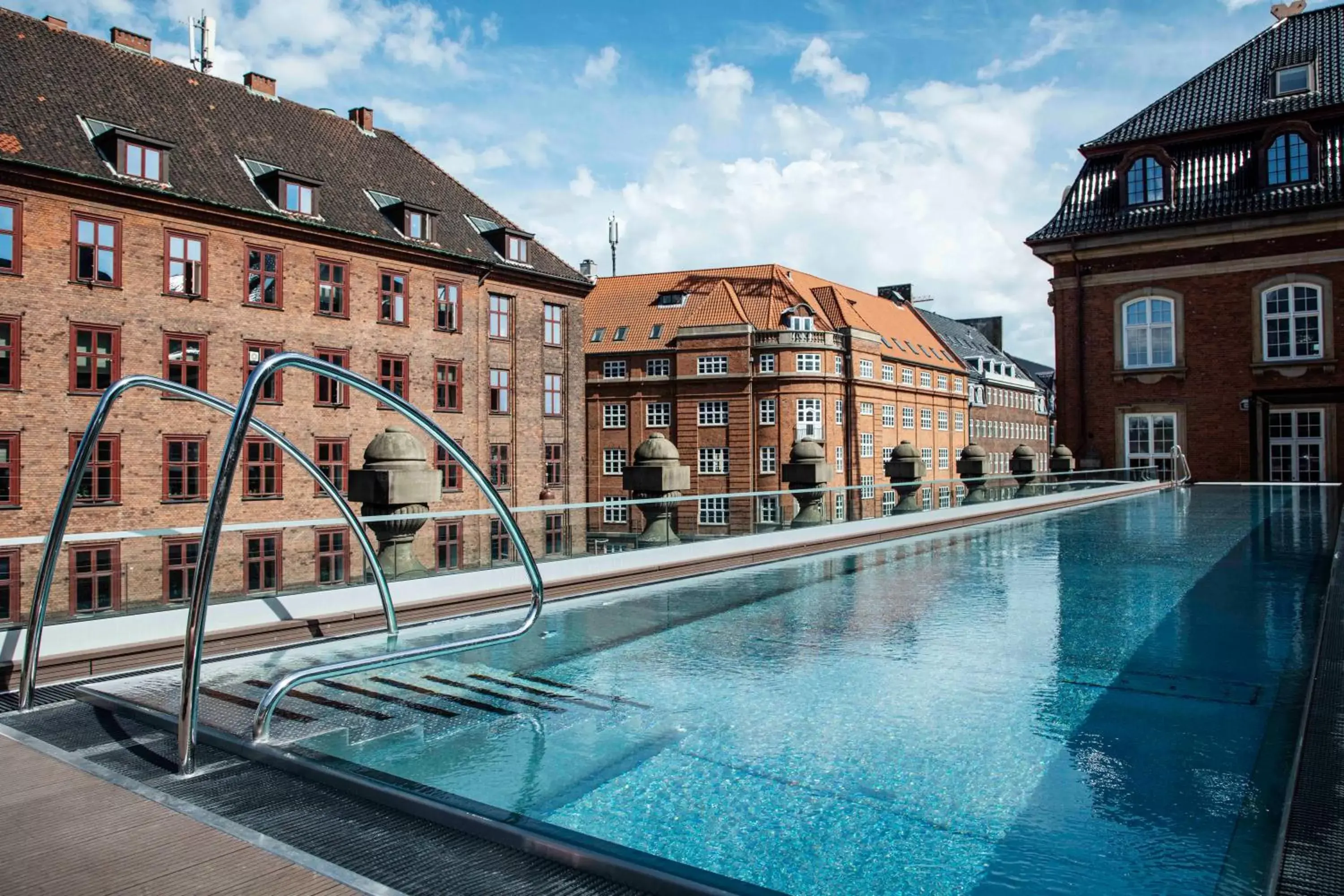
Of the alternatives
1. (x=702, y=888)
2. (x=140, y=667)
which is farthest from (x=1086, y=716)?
(x=140, y=667)

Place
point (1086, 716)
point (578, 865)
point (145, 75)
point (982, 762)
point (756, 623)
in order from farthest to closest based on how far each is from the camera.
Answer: point (145, 75) < point (756, 623) < point (1086, 716) < point (982, 762) < point (578, 865)

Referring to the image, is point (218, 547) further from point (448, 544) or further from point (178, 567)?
point (448, 544)

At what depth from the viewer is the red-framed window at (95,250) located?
28266mm

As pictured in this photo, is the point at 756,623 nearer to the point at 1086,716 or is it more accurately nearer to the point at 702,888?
the point at 1086,716

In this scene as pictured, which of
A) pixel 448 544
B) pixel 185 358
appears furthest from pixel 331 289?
pixel 448 544

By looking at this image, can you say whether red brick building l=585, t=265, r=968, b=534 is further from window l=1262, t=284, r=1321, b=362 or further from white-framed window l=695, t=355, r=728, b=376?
window l=1262, t=284, r=1321, b=362

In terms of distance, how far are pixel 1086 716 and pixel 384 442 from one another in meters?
7.27

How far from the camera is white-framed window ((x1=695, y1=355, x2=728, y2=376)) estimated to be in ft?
211

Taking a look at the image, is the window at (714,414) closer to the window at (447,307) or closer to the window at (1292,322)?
the window at (447,307)

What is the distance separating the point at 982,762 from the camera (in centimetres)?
460

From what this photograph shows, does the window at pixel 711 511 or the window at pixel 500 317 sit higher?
the window at pixel 500 317

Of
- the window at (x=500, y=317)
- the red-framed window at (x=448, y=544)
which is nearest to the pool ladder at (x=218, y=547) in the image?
the red-framed window at (x=448, y=544)

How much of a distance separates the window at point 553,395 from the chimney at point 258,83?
53.0ft

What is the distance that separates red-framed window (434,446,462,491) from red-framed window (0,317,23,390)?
13.9 meters
